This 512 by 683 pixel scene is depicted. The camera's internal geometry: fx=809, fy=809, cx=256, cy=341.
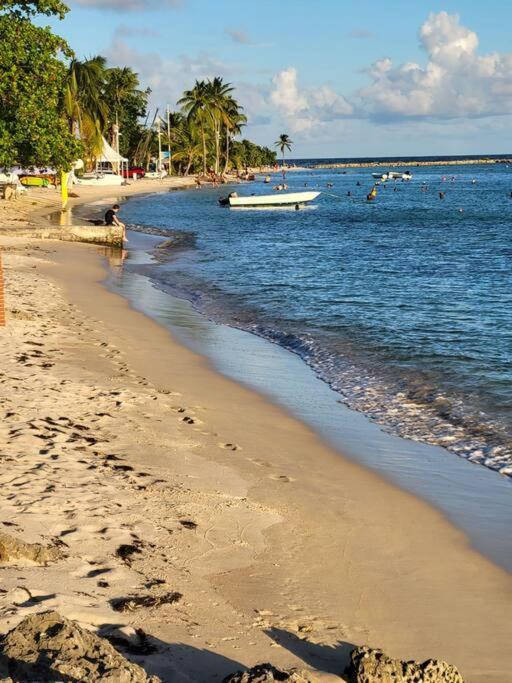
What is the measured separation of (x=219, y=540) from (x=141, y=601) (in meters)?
1.35

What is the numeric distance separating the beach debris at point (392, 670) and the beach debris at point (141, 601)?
135cm

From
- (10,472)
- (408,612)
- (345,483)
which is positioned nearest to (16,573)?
(10,472)

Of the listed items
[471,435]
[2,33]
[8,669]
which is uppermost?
[2,33]

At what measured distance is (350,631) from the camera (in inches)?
201

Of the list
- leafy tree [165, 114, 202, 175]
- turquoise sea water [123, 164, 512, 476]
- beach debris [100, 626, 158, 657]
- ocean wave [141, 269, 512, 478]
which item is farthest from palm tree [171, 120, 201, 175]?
beach debris [100, 626, 158, 657]

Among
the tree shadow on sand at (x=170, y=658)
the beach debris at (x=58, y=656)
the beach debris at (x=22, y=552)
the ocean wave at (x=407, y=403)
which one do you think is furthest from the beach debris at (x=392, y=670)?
the ocean wave at (x=407, y=403)

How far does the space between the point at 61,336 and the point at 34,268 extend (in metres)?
11.0

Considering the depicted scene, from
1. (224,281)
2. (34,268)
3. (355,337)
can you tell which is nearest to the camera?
(355,337)

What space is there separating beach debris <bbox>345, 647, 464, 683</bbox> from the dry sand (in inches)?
16.8

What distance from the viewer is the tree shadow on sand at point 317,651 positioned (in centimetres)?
464

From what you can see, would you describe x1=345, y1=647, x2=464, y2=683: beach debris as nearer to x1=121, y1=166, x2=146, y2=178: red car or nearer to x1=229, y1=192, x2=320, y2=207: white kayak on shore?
x1=229, y1=192, x2=320, y2=207: white kayak on shore

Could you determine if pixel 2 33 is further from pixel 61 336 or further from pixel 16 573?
pixel 16 573

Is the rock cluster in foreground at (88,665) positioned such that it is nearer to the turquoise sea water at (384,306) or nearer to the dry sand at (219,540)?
the dry sand at (219,540)

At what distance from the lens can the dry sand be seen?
486cm
